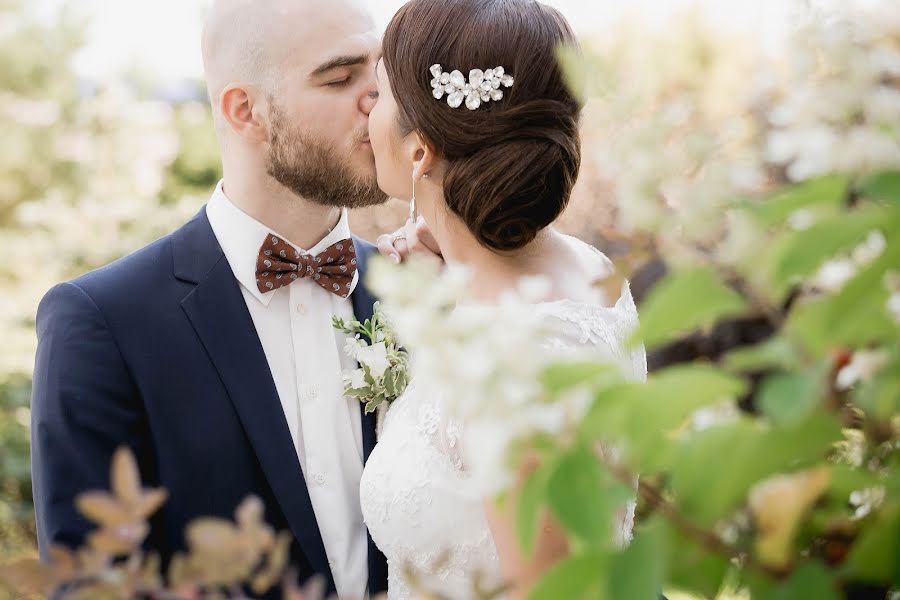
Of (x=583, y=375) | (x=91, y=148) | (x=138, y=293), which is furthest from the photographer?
→ (x=91, y=148)

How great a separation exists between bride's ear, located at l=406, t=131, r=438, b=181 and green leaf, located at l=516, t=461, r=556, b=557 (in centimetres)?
181

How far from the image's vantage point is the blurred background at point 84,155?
7406 millimetres

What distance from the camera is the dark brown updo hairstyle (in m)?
2.38

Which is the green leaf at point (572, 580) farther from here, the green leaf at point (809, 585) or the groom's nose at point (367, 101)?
the groom's nose at point (367, 101)

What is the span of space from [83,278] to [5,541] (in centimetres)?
535

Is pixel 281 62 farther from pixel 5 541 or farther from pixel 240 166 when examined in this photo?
pixel 5 541

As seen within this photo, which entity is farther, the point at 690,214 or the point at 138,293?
the point at 138,293

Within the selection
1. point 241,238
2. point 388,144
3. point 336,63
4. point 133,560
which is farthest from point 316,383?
point 133,560

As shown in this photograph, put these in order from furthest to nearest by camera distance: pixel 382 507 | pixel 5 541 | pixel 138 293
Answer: pixel 5 541, pixel 138 293, pixel 382 507

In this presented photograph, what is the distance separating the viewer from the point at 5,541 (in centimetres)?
712

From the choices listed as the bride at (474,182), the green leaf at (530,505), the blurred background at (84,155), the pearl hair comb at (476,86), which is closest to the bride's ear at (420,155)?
the bride at (474,182)

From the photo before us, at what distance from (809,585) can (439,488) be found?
1679mm

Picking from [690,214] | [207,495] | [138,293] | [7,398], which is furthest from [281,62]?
[7,398]

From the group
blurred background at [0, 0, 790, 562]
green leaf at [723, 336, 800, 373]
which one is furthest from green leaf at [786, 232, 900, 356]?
blurred background at [0, 0, 790, 562]
